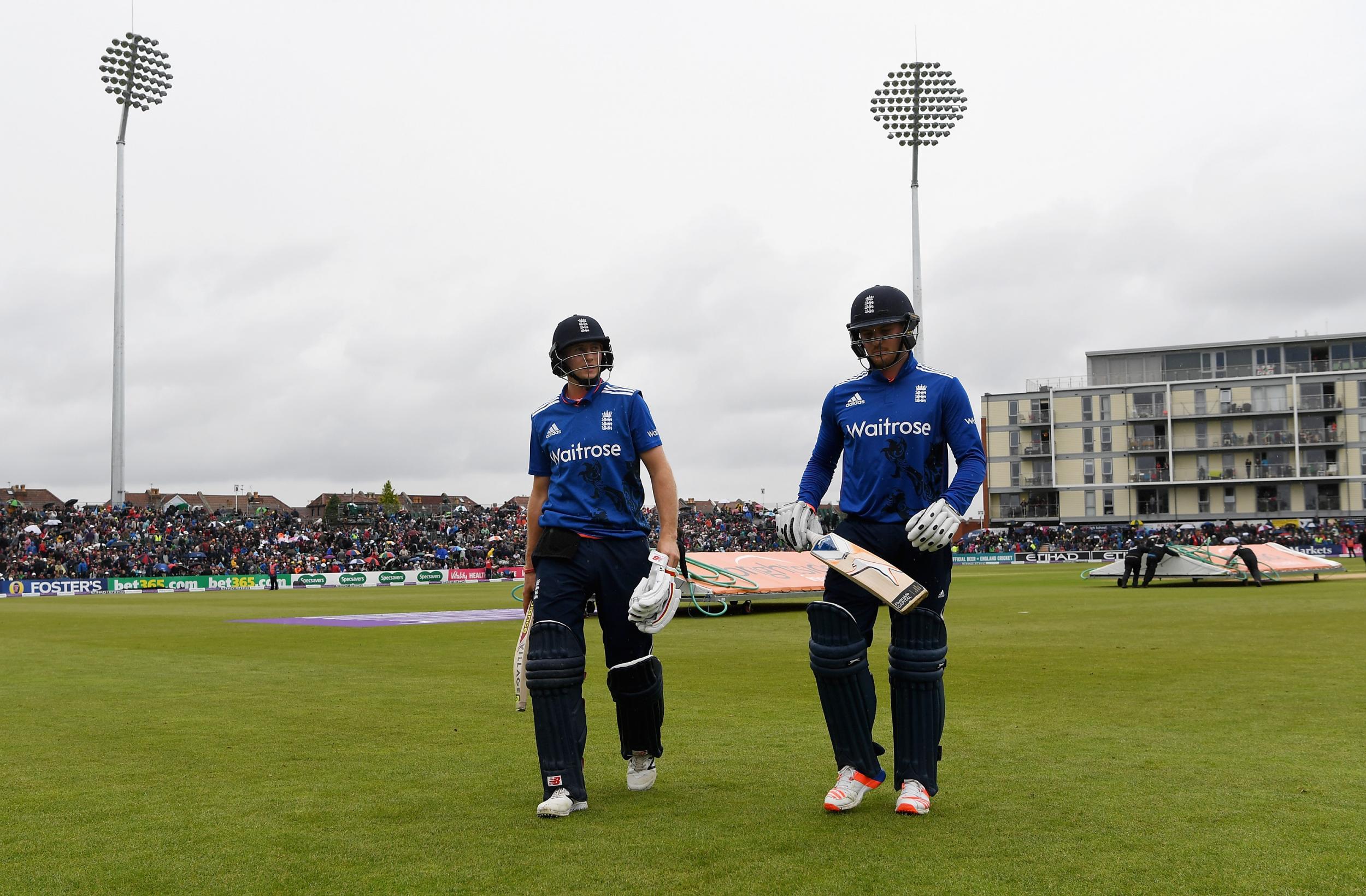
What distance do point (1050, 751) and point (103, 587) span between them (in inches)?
1857

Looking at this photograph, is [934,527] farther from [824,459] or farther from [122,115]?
[122,115]

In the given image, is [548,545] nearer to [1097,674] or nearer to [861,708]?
[861,708]

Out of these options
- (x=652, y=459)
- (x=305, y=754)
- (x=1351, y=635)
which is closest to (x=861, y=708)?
(x=652, y=459)

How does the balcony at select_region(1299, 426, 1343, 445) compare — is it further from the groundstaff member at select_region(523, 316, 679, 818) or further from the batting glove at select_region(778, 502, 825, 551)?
the groundstaff member at select_region(523, 316, 679, 818)

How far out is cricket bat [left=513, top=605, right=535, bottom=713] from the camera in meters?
5.49

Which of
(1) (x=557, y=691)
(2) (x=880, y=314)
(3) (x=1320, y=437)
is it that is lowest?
(1) (x=557, y=691)

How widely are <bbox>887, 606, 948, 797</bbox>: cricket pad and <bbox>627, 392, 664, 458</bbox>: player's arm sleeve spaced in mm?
1417

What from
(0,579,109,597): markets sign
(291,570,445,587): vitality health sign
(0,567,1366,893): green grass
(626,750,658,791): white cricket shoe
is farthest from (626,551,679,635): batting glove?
(291,570,445,587): vitality health sign

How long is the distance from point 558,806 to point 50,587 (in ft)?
152

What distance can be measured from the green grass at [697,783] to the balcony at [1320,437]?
252 feet

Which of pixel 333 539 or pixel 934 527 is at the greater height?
pixel 934 527

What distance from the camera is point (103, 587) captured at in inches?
1813

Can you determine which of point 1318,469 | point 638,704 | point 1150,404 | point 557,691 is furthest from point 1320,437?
point 557,691

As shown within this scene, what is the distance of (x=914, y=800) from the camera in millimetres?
4828
